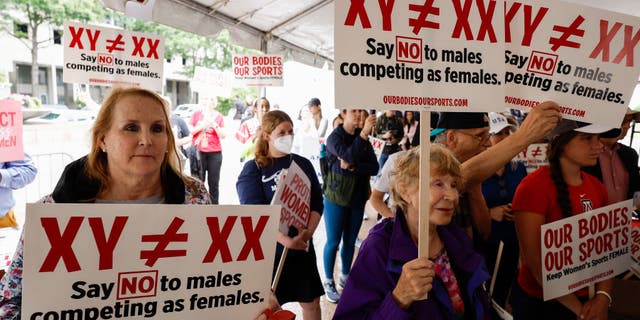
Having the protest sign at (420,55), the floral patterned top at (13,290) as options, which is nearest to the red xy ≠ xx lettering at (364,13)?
the protest sign at (420,55)

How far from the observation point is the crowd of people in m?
1.72

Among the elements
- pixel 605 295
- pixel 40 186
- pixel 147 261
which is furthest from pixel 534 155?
pixel 40 186

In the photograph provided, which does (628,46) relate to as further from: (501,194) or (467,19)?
(501,194)

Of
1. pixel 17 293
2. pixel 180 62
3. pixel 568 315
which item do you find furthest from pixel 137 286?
pixel 180 62

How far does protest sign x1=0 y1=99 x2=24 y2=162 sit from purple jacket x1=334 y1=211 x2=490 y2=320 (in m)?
2.73

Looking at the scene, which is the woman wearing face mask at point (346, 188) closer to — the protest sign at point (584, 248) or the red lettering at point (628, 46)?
the protest sign at point (584, 248)

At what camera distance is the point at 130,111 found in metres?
1.79

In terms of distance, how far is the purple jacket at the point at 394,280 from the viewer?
1.69 m

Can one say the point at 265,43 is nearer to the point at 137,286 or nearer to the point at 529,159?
the point at 529,159

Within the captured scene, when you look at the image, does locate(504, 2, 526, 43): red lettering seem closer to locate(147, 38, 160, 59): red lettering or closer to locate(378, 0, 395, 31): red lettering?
locate(378, 0, 395, 31): red lettering

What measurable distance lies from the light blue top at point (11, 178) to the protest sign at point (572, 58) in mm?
3301

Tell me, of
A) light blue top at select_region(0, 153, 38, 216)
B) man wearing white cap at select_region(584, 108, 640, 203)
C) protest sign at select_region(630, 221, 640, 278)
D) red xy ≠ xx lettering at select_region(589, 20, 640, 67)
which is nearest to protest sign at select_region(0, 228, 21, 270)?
light blue top at select_region(0, 153, 38, 216)

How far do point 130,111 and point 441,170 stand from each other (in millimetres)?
1300

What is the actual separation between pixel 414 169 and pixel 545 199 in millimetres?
821
